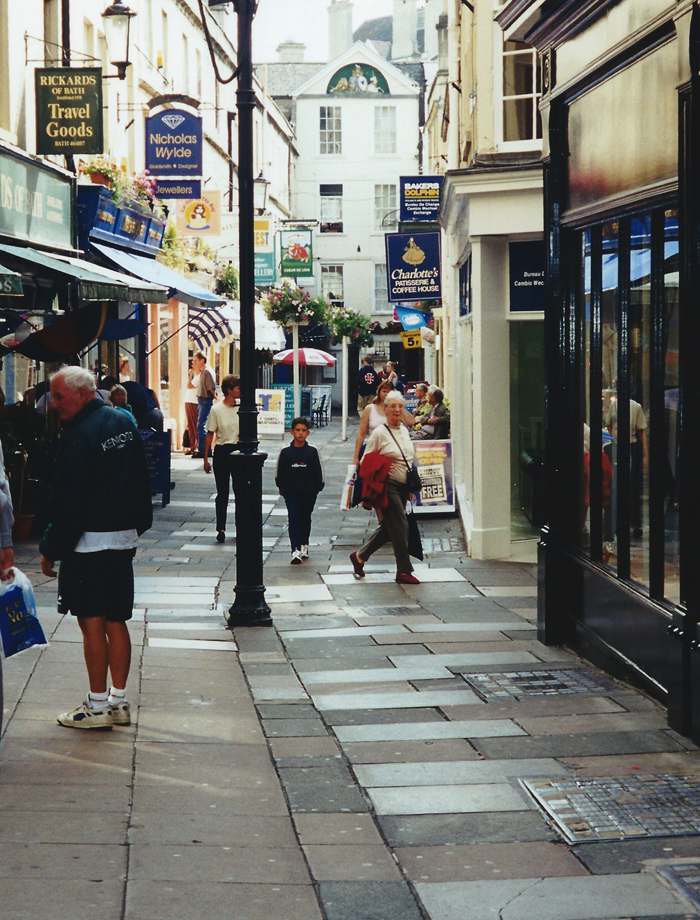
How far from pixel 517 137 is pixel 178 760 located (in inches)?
366

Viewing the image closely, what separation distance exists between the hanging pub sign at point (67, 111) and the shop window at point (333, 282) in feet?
124

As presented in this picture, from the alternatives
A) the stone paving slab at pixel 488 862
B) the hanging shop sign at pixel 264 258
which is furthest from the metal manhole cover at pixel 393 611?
the hanging shop sign at pixel 264 258

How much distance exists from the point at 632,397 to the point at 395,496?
4.60 meters

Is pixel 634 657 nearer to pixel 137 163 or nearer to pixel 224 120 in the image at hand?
pixel 137 163

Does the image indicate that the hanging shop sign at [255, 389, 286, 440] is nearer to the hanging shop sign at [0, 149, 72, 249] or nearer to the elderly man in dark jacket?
the hanging shop sign at [0, 149, 72, 249]

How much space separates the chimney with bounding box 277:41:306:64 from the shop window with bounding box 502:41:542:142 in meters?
55.9

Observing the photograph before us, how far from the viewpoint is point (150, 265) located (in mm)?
20750

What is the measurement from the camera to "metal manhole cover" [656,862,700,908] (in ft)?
13.5

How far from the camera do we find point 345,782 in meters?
5.52

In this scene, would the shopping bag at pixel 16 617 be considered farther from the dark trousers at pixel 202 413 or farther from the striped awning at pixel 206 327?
the striped awning at pixel 206 327

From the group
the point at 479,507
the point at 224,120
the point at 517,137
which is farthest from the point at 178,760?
the point at 224,120

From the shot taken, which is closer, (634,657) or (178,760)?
(178,760)

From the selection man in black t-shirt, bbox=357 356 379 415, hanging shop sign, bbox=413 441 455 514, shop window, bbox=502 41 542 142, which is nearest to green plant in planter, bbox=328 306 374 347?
man in black t-shirt, bbox=357 356 379 415

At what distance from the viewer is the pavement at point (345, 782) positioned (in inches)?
164
